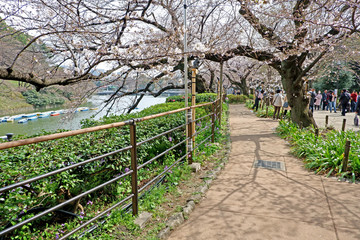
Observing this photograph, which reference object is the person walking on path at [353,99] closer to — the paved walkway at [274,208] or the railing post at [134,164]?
the paved walkway at [274,208]

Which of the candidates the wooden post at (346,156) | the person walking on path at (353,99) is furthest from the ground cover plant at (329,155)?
the person walking on path at (353,99)

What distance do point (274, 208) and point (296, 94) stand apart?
19.8 ft

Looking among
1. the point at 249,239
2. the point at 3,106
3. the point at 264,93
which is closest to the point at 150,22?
the point at 249,239

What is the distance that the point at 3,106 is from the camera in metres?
22.0

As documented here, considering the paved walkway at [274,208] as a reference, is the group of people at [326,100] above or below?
above

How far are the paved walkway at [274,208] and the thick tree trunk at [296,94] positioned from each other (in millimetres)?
3801

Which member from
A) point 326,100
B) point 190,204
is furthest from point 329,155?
point 326,100

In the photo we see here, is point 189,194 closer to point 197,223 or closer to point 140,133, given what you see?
point 197,223

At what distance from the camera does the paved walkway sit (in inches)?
89.8

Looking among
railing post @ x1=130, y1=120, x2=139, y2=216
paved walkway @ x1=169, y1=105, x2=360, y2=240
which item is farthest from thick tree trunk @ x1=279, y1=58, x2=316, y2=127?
railing post @ x1=130, y1=120, x2=139, y2=216

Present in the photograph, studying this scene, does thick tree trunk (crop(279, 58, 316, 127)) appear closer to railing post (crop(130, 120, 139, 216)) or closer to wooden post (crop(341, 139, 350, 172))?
wooden post (crop(341, 139, 350, 172))

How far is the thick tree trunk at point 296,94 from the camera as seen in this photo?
756 cm

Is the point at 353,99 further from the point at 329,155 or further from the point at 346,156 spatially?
the point at 346,156

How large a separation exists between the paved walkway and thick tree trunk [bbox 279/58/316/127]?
380 centimetres
